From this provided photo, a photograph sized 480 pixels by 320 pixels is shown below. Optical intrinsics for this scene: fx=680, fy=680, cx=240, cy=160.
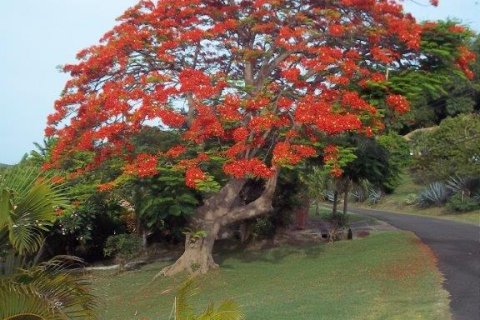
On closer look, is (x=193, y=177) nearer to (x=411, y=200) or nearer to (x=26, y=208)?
(x=26, y=208)

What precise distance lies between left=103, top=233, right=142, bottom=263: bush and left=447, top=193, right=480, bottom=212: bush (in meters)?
13.9

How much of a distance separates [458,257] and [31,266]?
35.7 ft

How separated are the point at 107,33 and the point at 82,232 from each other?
7.42 m

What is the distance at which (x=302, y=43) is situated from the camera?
14.5m

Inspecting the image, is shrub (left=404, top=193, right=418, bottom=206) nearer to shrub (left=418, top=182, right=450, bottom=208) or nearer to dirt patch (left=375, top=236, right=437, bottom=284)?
shrub (left=418, top=182, right=450, bottom=208)

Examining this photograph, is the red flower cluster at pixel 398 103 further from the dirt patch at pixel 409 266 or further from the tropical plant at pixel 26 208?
the tropical plant at pixel 26 208

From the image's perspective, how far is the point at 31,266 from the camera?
208 inches

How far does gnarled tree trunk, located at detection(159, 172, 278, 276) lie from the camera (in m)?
15.6

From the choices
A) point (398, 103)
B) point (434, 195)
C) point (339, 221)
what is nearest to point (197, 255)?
point (398, 103)

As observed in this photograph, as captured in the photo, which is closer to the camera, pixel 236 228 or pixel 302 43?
pixel 302 43

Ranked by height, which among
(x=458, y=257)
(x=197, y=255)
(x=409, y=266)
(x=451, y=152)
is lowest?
(x=197, y=255)

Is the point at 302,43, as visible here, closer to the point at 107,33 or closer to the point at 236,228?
the point at 107,33

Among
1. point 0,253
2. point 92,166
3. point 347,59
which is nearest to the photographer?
point 0,253

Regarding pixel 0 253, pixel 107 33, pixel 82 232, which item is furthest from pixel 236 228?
pixel 0 253
